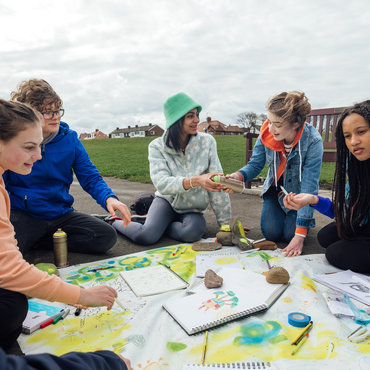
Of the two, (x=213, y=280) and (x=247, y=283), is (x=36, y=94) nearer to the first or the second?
(x=213, y=280)

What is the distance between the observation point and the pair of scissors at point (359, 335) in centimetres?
139

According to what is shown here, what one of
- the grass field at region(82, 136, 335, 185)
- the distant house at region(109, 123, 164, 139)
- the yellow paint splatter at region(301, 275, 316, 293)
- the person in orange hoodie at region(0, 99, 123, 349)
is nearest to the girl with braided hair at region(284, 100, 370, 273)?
the yellow paint splatter at region(301, 275, 316, 293)

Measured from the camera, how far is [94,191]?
2695mm

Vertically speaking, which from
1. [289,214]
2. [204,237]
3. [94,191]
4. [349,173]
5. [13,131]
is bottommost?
[204,237]

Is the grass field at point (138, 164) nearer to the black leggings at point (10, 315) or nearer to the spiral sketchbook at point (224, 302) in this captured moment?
the spiral sketchbook at point (224, 302)

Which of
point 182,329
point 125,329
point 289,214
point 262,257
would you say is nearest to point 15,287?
point 125,329

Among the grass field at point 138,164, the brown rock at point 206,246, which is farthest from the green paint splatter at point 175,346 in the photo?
the grass field at point 138,164

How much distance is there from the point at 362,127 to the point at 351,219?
65 cm

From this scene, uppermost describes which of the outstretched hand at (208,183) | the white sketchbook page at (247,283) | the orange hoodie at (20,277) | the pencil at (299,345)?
the outstretched hand at (208,183)

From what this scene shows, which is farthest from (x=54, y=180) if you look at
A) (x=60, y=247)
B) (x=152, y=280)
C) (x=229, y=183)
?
(x=229, y=183)

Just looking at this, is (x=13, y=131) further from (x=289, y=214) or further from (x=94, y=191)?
(x=289, y=214)

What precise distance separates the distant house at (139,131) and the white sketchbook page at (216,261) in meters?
57.4

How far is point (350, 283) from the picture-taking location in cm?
195

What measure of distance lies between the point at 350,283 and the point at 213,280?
830 millimetres
